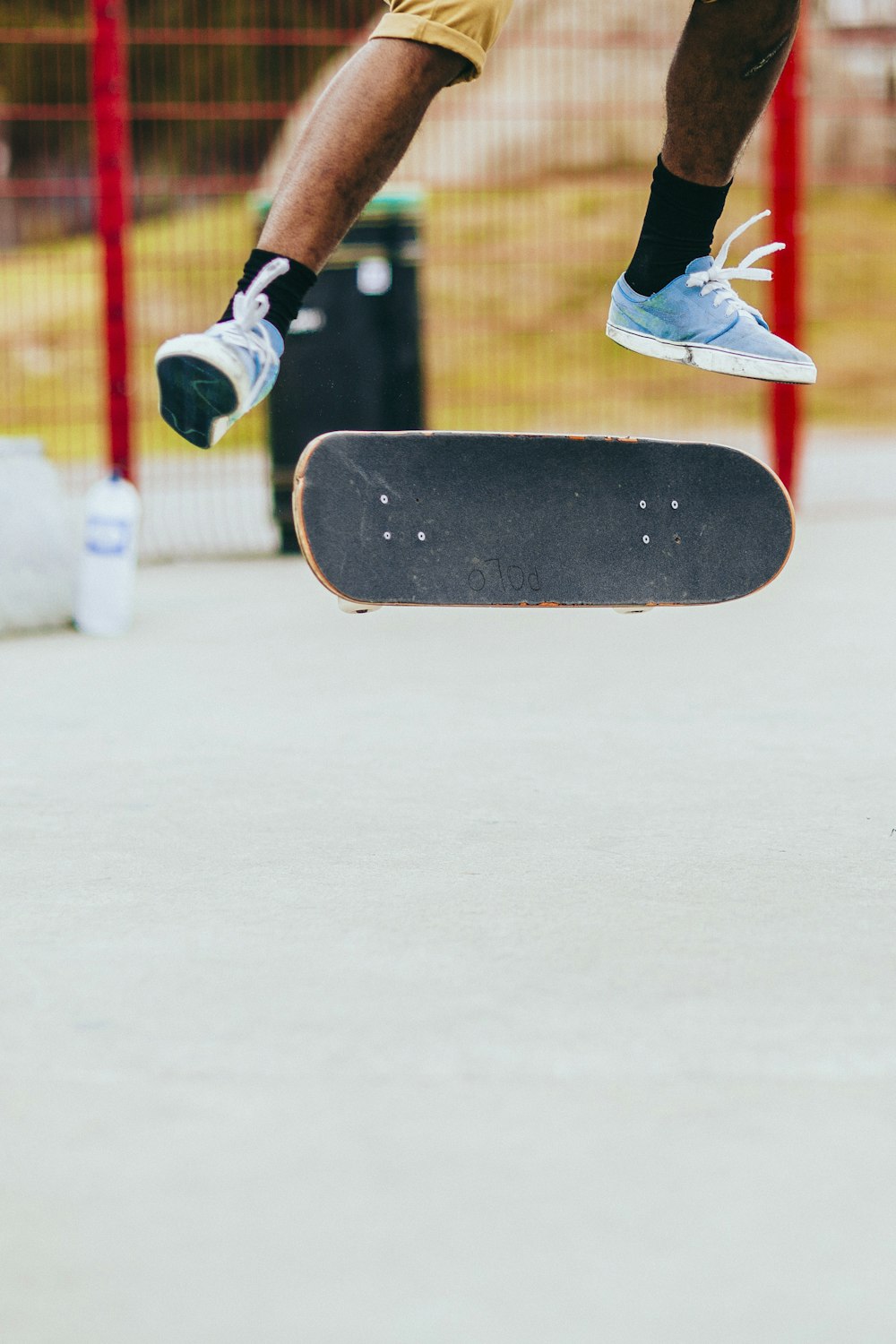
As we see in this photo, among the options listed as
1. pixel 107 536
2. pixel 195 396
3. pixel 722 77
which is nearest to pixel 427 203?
pixel 107 536

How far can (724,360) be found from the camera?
235cm

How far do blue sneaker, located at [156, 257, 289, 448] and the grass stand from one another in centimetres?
393

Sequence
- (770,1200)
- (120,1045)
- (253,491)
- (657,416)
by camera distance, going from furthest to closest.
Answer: (657,416), (253,491), (120,1045), (770,1200)

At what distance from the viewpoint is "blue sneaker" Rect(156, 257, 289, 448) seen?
2035mm

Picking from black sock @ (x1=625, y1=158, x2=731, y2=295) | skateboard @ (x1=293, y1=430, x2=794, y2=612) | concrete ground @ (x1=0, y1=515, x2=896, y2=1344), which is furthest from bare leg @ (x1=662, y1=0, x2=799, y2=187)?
concrete ground @ (x1=0, y1=515, x2=896, y2=1344)

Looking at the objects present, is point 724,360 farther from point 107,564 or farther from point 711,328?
point 107,564

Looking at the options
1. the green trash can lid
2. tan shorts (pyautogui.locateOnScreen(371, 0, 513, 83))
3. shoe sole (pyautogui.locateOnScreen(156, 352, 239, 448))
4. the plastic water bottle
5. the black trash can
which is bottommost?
the plastic water bottle

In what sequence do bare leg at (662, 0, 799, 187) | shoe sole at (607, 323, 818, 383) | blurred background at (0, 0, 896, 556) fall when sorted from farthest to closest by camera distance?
1. blurred background at (0, 0, 896, 556)
2. shoe sole at (607, 323, 818, 383)
3. bare leg at (662, 0, 799, 187)

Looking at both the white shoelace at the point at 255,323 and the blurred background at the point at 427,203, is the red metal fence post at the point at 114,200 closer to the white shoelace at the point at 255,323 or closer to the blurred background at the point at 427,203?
the blurred background at the point at 427,203

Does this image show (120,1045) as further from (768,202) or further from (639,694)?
(768,202)

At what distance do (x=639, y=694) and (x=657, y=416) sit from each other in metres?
4.77

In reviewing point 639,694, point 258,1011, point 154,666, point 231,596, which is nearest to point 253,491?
point 231,596

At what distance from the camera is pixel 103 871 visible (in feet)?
7.38

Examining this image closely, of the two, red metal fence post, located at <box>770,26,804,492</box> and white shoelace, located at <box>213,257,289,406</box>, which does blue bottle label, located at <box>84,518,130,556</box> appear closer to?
white shoelace, located at <box>213,257,289,406</box>
